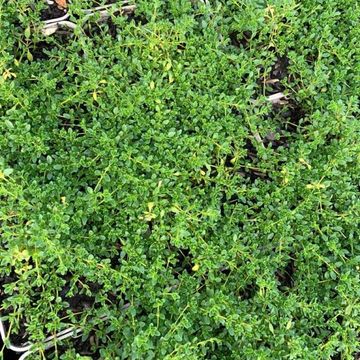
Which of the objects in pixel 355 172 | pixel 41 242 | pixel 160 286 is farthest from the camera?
pixel 355 172

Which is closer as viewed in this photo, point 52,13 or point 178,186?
point 178,186

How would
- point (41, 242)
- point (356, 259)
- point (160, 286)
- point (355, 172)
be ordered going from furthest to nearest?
1. point (355, 172)
2. point (356, 259)
3. point (160, 286)
4. point (41, 242)

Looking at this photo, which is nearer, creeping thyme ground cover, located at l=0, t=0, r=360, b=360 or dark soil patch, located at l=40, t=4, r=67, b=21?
creeping thyme ground cover, located at l=0, t=0, r=360, b=360

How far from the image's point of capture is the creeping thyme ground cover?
2.20 metres

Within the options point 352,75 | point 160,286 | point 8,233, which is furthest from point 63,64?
point 352,75

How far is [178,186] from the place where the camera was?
2.37 m

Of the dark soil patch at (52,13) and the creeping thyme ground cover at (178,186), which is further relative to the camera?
the dark soil patch at (52,13)

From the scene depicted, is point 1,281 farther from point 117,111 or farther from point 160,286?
point 117,111

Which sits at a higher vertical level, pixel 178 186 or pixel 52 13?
pixel 52 13

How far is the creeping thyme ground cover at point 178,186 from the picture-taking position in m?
2.20

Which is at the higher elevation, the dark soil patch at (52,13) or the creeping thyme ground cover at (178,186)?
the dark soil patch at (52,13)

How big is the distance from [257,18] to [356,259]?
130 cm

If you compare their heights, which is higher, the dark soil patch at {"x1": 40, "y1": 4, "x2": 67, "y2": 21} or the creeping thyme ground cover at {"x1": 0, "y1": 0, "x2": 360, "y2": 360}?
the dark soil patch at {"x1": 40, "y1": 4, "x2": 67, "y2": 21}

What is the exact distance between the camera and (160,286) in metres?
2.31
